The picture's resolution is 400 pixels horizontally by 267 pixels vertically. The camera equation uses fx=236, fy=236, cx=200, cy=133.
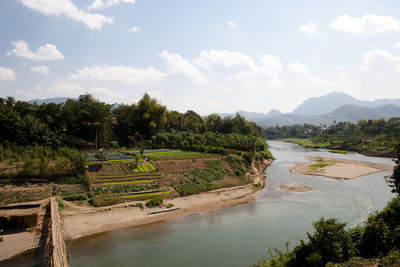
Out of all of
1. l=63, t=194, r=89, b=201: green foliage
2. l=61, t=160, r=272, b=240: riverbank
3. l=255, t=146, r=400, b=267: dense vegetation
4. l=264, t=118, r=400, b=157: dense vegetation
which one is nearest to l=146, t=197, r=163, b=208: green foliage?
l=61, t=160, r=272, b=240: riverbank

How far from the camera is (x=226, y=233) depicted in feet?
79.9

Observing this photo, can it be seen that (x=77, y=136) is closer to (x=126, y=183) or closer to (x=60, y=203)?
(x=126, y=183)

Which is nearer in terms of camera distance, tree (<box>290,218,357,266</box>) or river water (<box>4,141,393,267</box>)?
tree (<box>290,218,357,266</box>)

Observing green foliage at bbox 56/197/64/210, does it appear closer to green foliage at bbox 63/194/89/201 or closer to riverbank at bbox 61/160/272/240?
riverbank at bbox 61/160/272/240

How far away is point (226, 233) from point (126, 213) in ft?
37.4

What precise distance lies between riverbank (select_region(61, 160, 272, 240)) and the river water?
102 cm

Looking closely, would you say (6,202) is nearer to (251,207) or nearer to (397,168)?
(251,207)

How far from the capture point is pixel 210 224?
86.6 ft

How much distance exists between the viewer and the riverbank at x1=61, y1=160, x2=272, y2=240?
2350cm

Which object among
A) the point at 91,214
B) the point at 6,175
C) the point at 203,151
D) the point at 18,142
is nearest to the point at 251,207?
the point at 91,214

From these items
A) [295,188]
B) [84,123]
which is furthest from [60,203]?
[295,188]

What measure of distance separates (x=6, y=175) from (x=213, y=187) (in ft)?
87.7

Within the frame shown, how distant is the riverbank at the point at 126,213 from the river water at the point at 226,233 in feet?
3.36

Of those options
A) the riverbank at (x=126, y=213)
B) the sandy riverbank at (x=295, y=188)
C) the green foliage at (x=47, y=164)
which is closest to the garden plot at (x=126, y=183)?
the riverbank at (x=126, y=213)
